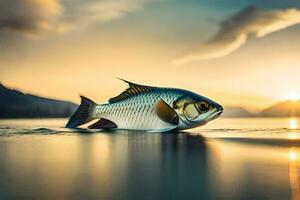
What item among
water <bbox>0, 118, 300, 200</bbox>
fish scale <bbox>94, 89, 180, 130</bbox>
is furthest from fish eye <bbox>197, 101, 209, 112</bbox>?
water <bbox>0, 118, 300, 200</bbox>

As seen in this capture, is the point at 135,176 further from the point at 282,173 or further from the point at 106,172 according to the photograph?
the point at 282,173

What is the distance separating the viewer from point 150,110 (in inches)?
203

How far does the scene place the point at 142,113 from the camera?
17.2 feet

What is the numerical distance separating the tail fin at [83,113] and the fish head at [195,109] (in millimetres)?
1122

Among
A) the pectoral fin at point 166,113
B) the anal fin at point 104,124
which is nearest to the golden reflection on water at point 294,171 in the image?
the pectoral fin at point 166,113

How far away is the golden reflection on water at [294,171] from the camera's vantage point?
1.70 meters

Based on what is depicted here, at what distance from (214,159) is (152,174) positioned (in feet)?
2.26

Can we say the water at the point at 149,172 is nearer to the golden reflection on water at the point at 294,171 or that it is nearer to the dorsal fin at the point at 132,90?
the golden reflection on water at the point at 294,171

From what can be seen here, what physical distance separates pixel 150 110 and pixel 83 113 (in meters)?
0.91

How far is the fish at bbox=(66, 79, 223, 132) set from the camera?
499 cm

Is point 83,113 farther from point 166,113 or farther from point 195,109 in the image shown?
point 195,109

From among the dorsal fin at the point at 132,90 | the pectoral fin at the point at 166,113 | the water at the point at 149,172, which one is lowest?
the water at the point at 149,172

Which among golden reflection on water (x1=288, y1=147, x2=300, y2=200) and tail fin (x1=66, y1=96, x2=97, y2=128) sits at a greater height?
tail fin (x1=66, y1=96, x2=97, y2=128)

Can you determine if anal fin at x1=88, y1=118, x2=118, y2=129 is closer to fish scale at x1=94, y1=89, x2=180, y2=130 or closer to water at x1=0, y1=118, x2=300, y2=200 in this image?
fish scale at x1=94, y1=89, x2=180, y2=130
